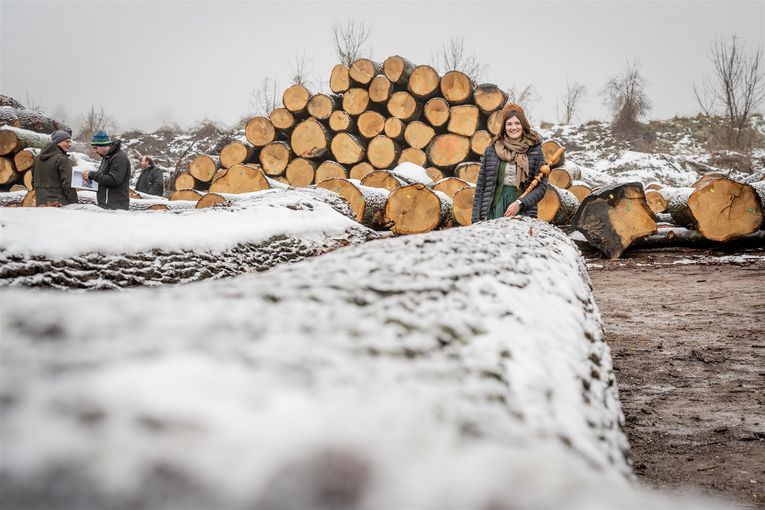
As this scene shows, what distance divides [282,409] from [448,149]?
6.87 meters

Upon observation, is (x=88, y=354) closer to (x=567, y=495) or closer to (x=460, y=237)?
(x=567, y=495)

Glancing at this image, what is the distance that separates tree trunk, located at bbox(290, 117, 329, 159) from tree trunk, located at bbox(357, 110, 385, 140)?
1.76 ft

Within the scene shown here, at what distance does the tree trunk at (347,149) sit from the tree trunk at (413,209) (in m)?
2.24

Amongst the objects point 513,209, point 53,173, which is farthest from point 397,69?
point 513,209

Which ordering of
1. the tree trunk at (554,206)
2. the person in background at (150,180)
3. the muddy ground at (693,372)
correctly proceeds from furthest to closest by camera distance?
the person in background at (150,180)
the tree trunk at (554,206)
the muddy ground at (693,372)

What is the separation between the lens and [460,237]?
1.24 metres

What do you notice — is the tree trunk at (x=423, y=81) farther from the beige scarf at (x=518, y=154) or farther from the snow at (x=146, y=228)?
the snow at (x=146, y=228)

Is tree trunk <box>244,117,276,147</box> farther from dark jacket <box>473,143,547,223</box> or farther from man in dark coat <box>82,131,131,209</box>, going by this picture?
dark jacket <box>473,143,547,223</box>

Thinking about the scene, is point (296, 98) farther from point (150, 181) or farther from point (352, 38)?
point (352, 38)

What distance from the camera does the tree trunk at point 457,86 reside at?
692cm

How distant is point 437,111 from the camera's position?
6.93 metres

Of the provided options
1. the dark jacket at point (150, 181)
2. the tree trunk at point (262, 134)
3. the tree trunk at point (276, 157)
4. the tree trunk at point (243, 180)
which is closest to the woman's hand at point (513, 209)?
the tree trunk at point (243, 180)

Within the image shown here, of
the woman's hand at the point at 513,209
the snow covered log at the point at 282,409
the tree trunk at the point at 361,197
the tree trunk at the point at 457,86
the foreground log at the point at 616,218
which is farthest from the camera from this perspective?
the tree trunk at the point at 457,86

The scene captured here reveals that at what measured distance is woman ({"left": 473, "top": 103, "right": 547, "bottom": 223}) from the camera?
3240mm
